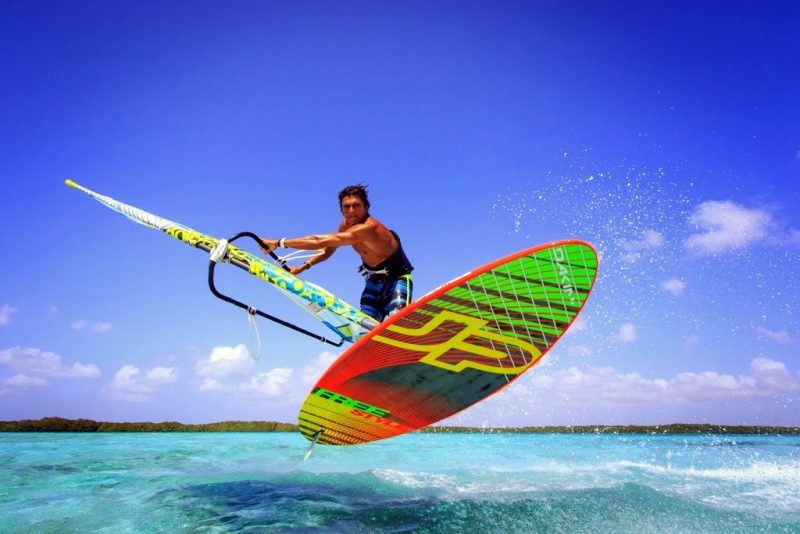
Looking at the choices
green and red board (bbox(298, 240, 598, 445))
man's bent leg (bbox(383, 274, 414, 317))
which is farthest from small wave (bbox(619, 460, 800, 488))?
man's bent leg (bbox(383, 274, 414, 317))

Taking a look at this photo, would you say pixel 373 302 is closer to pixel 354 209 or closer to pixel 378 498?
pixel 354 209

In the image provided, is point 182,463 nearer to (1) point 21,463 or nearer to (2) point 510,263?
(1) point 21,463

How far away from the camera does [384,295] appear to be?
230 inches

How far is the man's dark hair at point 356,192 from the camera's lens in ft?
17.6

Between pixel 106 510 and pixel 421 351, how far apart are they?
3.76m

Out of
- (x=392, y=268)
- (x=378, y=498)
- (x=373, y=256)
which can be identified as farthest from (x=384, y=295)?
(x=378, y=498)

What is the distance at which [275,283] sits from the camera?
17.3ft

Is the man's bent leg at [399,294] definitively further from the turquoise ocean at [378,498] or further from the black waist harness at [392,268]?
the turquoise ocean at [378,498]

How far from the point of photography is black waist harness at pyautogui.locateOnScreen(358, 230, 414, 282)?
577 cm

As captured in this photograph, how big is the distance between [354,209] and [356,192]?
0.68ft

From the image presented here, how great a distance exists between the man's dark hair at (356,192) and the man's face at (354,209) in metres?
0.04

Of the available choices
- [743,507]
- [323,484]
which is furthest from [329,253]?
[743,507]

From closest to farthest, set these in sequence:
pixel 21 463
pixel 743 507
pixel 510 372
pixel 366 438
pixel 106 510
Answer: pixel 106 510, pixel 743 507, pixel 510 372, pixel 366 438, pixel 21 463

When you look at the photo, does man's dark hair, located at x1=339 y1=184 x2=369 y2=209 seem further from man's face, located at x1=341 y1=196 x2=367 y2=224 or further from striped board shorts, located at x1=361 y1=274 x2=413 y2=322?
striped board shorts, located at x1=361 y1=274 x2=413 y2=322
